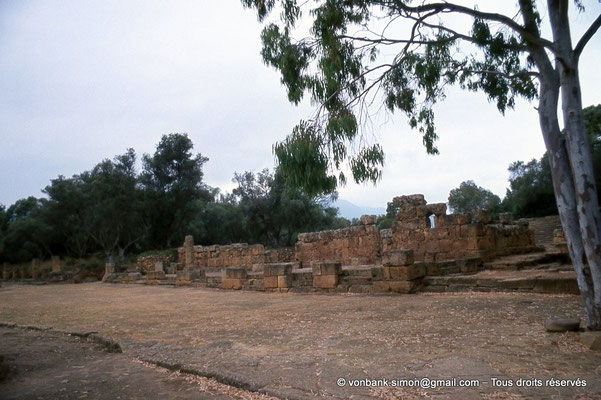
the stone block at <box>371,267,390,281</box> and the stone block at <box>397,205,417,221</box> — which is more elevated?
the stone block at <box>397,205,417,221</box>

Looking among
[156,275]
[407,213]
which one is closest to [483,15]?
[407,213]

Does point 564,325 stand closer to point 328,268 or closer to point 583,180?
point 583,180

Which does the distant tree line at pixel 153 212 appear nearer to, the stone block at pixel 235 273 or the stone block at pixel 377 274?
the stone block at pixel 235 273

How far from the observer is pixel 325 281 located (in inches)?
458

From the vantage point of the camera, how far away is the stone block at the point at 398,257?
33.1ft

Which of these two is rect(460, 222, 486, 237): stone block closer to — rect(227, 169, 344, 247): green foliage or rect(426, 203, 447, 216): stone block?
rect(426, 203, 447, 216): stone block

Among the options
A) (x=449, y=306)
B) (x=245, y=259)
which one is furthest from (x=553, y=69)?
(x=245, y=259)

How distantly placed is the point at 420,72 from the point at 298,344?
5.20 metres

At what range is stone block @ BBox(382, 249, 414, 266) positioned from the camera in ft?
33.1

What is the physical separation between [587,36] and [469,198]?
5156cm

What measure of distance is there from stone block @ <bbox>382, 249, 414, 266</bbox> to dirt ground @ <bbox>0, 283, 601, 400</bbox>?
3.77ft

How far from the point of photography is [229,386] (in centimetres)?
396

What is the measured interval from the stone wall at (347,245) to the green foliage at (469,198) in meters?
38.4

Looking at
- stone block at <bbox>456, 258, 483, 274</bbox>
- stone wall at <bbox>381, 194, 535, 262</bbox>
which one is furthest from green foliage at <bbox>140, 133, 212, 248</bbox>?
stone block at <bbox>456, 258, 483, 274</bbox>
